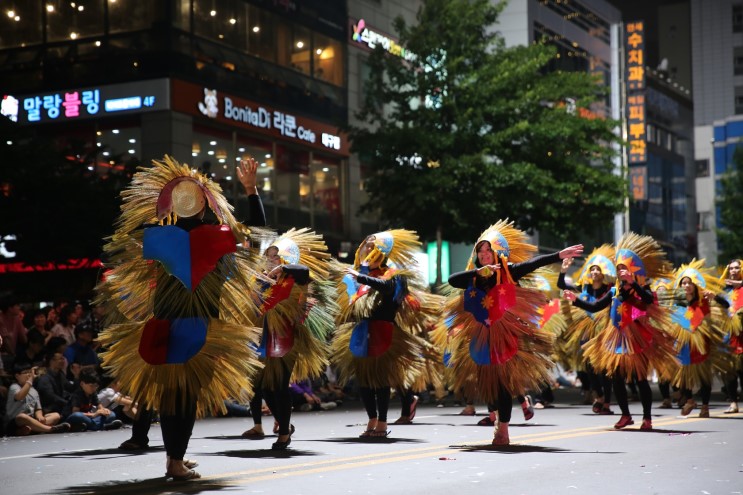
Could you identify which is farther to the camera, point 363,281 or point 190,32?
point 190,32

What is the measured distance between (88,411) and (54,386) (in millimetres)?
506

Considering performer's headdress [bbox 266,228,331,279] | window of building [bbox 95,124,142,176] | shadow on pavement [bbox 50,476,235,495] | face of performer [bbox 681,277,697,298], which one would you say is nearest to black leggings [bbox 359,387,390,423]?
performer's headdress [bbox 266,228,331,279]

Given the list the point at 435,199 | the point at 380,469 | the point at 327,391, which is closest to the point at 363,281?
the point at 380,469

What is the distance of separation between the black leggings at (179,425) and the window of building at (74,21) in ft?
71.0

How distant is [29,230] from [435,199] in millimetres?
10640

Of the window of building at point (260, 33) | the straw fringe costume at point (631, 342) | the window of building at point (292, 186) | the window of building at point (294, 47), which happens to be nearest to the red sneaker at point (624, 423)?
the straw fringe costume at point (631, 342)

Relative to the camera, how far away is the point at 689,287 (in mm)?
14547

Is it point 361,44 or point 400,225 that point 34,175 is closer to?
point 400,225

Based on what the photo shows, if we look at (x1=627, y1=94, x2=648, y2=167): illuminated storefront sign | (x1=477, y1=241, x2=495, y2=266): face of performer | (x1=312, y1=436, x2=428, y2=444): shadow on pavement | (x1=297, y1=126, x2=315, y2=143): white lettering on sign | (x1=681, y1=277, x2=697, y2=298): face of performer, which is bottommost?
(x1=312, y1=436, x2=428, y2=444): shadow on pavement

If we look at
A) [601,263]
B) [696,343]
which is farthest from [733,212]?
[601,263]

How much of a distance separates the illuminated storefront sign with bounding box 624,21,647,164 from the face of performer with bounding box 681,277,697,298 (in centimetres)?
4709

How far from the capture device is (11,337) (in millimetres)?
15703

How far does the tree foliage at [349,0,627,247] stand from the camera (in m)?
28.7

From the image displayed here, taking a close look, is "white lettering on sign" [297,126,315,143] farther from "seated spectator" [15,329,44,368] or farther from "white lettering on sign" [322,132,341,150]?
"seated spectator" [15,329,44,368]
